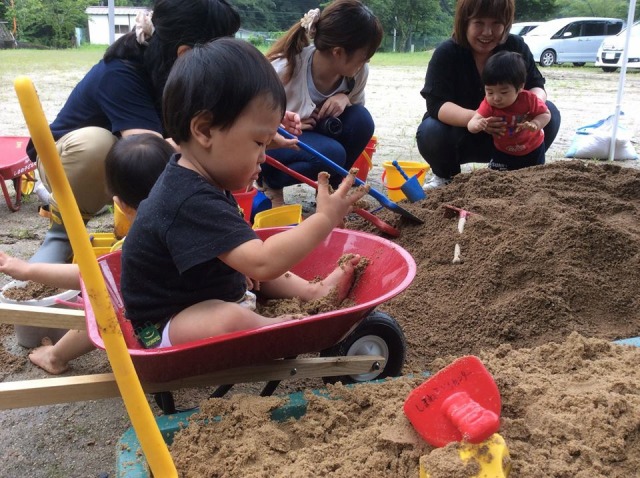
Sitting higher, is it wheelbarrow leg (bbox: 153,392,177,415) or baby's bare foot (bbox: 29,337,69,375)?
wheelbarrow leg (bbox: 153,392,177,415)

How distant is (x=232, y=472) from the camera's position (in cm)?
125

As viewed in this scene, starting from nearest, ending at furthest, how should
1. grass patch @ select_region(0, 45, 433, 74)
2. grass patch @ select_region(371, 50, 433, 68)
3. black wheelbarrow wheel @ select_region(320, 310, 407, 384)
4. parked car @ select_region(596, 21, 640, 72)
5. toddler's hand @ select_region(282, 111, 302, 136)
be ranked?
black wheelbarrow wheel @ select_region(320, 310, 407, 384) < toddler's hand @ select_region(282, 111, 302, 136) < parked car @ select_region(596, 21, 640, 72) < grass patch @ select_region(0, 45, 433, 74) < grass patch @ select_region(371, 50, 433, 68)

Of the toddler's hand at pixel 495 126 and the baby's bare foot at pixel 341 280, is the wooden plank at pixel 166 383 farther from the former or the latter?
the toddler's hand at pixel 495 126

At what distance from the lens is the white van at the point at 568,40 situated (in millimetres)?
20016

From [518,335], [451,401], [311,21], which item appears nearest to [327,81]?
[311,21]

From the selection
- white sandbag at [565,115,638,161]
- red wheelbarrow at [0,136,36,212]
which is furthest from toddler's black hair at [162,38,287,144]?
white sandbag at [565,115,638,161]

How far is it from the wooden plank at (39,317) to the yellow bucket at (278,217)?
41.8 inches

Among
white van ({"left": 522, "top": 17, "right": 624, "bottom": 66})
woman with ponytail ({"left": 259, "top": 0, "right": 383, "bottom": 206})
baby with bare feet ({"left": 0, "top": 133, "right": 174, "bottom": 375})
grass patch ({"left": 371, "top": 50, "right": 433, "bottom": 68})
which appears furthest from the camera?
grass patch ({"left": 371, "top": 50, "right": 433, "bottom": 68})

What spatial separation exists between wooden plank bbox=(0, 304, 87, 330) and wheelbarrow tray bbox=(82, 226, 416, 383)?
12cm

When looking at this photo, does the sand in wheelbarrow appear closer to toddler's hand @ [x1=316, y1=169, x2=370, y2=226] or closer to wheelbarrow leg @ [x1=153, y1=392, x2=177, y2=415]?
wheelbarrow leg @ [x1=153, y1=392, x2=177, y2=415]

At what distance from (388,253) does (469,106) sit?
2.20 meters

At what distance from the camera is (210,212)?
147cm

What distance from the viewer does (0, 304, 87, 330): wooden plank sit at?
5.56ft

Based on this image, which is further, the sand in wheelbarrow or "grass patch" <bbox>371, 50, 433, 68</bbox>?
"grass patch" <bbox>371, 50, 433, 68</bbox>
